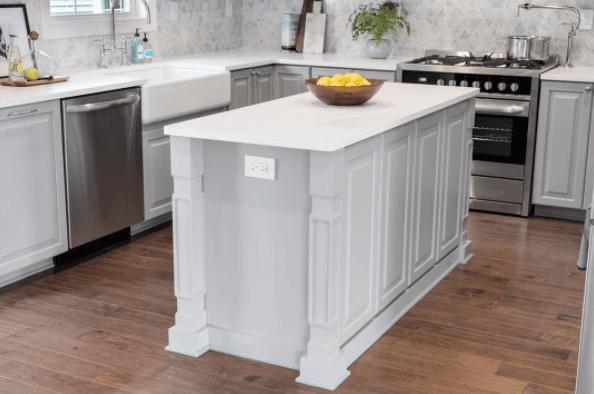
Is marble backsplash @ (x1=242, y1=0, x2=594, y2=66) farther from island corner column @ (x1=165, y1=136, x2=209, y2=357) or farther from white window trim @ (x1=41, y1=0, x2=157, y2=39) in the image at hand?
island corner column @ (x1=165, y1=136, x2=209, y2=357)

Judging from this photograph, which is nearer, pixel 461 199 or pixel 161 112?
pixel 461 199

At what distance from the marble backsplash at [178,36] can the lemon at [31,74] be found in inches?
6.0

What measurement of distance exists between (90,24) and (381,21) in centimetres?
207

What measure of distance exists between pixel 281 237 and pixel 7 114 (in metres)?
1.52

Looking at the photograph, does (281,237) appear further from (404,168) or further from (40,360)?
(40,360)

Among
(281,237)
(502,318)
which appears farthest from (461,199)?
(281,237)

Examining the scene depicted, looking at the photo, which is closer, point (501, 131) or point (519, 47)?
point (501, 131)

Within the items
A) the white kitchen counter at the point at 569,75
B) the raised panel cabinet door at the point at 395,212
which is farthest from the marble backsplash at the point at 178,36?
Result: the white kitchen counter at the point at 569,75

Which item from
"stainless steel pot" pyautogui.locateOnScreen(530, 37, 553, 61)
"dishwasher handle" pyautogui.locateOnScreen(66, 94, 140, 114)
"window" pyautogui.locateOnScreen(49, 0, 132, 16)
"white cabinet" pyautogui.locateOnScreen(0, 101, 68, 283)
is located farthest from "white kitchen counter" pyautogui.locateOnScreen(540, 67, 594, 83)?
"white cabinet" pyautogui.locateOnScreen(0, 101, 68, 283)

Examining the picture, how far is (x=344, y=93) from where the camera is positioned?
10.9 feet

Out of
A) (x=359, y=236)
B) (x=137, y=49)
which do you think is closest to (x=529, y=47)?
(x=137, y=49)

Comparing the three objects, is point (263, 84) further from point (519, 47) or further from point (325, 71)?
point (519, 47)

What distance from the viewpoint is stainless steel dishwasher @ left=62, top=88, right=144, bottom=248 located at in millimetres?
3912

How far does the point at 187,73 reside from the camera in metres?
5.18
